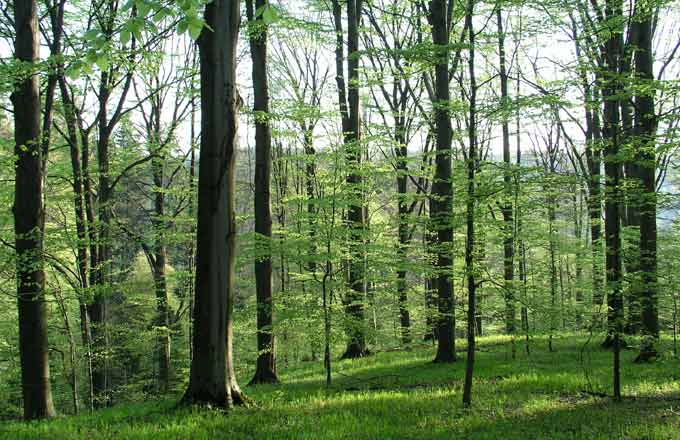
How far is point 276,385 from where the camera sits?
9906 mm

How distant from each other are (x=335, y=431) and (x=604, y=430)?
2743mm

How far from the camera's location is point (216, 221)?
6.37 meters

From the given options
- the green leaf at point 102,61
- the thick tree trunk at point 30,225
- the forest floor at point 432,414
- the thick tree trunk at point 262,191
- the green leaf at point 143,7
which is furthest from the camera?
the thick tree trunk at point 262,191

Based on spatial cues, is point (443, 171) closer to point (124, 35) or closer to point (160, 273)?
point (124, 35)

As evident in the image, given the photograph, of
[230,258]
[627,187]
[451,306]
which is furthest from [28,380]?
[627,187]

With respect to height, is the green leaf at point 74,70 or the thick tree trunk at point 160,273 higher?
the green leaf at point 74,70

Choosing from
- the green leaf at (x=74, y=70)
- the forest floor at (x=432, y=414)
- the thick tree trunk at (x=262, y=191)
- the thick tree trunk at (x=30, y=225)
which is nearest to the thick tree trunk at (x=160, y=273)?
the thick tree trunk at (x=262, y=191)

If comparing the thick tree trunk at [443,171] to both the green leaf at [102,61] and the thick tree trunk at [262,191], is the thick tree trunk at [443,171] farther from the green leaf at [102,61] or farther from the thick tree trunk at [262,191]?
the green leaf at [102,61]

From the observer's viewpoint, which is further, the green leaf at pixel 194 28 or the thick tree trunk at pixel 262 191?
the thick tree trunk at pixel 262 191

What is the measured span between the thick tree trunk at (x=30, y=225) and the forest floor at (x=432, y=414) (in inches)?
34.6

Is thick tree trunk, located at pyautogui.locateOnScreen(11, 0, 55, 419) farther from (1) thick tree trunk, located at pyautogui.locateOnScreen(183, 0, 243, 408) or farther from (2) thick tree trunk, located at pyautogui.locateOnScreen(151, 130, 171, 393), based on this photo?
(2) thick tree trunk, located at pyautogui.locateOnScreen(151, 130, 171, 393)

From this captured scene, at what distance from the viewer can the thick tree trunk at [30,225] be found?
757cm

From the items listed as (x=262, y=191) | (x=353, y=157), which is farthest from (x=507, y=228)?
(x=262, y=191)

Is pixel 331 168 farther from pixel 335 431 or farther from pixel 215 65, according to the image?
pixel 335 431
